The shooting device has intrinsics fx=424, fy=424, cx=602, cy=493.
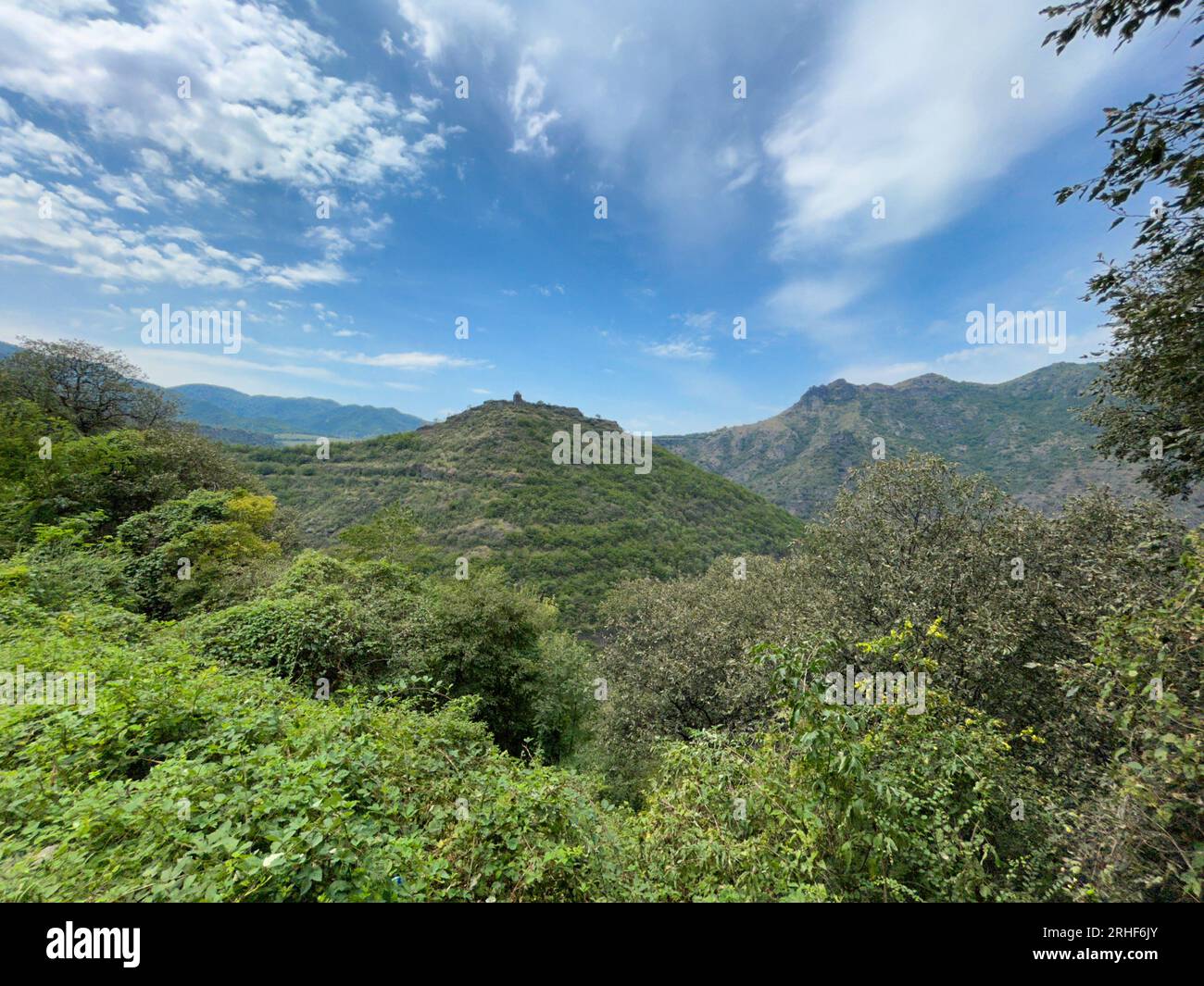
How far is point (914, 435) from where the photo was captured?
12438 centimetres

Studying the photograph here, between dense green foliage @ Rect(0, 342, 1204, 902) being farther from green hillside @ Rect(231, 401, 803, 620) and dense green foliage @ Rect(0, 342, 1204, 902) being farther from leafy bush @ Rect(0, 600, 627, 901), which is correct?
green hillside @ Rect(231, 401, 803, 620)

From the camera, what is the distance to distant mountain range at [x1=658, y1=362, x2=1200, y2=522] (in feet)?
233

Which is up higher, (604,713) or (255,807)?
(255,807)

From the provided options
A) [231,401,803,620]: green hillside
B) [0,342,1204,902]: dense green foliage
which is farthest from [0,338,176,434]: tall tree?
[231,401,803,620]: green hillside

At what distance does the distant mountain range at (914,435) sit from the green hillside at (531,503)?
2176cm

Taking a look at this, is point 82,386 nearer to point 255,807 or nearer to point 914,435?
point 255,807

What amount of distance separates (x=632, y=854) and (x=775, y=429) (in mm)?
Answer: 181118

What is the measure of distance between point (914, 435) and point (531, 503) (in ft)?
388

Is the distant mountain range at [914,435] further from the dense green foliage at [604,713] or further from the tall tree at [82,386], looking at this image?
the tall tree at [82,386]

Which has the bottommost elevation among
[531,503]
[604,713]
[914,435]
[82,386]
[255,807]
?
[604,713]

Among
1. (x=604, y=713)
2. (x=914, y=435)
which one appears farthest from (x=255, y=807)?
(x=914, y=435)

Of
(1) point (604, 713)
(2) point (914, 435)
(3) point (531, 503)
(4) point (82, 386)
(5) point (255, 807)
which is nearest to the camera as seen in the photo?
(5) point (255, 807)

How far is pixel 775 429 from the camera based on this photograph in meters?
169

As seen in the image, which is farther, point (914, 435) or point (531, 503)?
point (914, 435)
